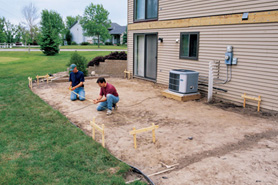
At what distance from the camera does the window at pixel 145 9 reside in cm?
1201

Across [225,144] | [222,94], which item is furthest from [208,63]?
[225,144]

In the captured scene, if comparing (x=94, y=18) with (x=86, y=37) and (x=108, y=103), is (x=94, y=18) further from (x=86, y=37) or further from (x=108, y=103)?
(x=108, y=103)

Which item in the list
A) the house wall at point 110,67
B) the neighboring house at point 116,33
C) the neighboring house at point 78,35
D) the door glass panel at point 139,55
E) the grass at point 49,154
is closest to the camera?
the grass at point 49,154

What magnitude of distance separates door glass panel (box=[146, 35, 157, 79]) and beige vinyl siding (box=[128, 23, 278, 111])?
8.12ft

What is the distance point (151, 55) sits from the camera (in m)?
12.6

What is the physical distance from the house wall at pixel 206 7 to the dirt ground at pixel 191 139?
3.06m

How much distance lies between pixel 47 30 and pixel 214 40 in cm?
2454

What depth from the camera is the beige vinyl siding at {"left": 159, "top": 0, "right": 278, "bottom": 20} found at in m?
7.38

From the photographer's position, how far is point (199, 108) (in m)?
7.95

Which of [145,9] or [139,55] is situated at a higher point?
[145,9]

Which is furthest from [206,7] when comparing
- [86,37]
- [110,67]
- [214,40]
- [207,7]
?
[86,37]

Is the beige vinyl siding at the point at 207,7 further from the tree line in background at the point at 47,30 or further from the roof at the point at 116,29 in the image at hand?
the roof at the point at 116,29

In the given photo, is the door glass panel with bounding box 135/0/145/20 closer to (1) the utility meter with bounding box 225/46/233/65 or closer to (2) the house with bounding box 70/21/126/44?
(1) the utility meter with bounding box 225/46/233/65

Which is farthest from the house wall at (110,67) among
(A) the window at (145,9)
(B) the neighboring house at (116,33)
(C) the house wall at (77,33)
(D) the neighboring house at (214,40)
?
(C) the house wall at (77,33)
